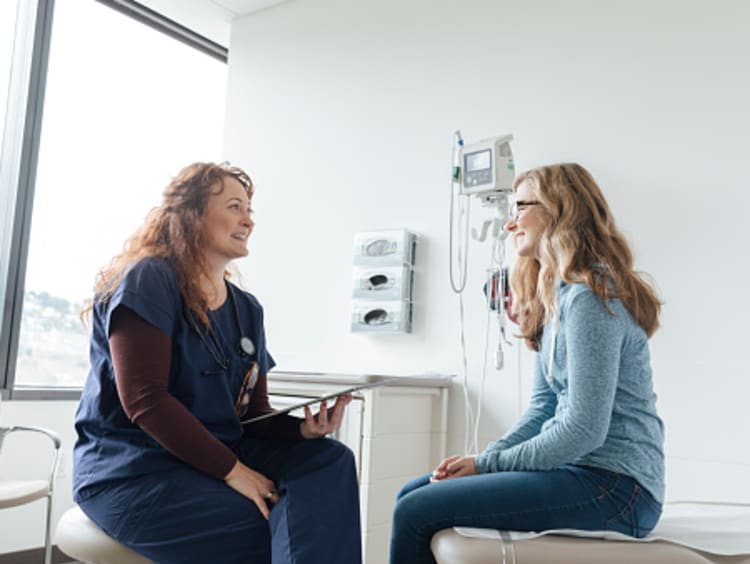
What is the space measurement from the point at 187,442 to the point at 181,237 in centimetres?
46

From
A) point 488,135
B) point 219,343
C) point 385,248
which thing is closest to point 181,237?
point 219,343

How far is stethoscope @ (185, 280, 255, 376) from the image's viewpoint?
4.25 feet

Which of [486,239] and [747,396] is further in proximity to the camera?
[486,239]

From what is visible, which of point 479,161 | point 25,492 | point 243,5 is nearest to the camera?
point 25,492

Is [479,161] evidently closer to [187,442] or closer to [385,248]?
[385,248]

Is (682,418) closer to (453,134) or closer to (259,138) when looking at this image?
(453,134)

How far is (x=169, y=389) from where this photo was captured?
1263 mm

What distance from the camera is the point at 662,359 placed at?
2199mm

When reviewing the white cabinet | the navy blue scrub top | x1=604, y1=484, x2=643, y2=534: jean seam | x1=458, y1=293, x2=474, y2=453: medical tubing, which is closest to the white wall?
x1=458, y1=293, x2=474, y2=453: medical tubing

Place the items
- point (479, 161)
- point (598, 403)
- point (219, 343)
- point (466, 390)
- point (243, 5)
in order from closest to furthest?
point (598, 403)
point (219, 343)
point (479, 161)
point (466, 390)
point (243, 5)

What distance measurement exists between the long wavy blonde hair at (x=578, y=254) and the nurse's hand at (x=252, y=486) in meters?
0.68

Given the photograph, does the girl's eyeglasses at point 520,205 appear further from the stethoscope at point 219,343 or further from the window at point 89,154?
the window at point 89,154

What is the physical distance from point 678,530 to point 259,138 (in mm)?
2652

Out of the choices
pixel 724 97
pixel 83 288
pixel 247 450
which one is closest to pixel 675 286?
pixel 724 97
